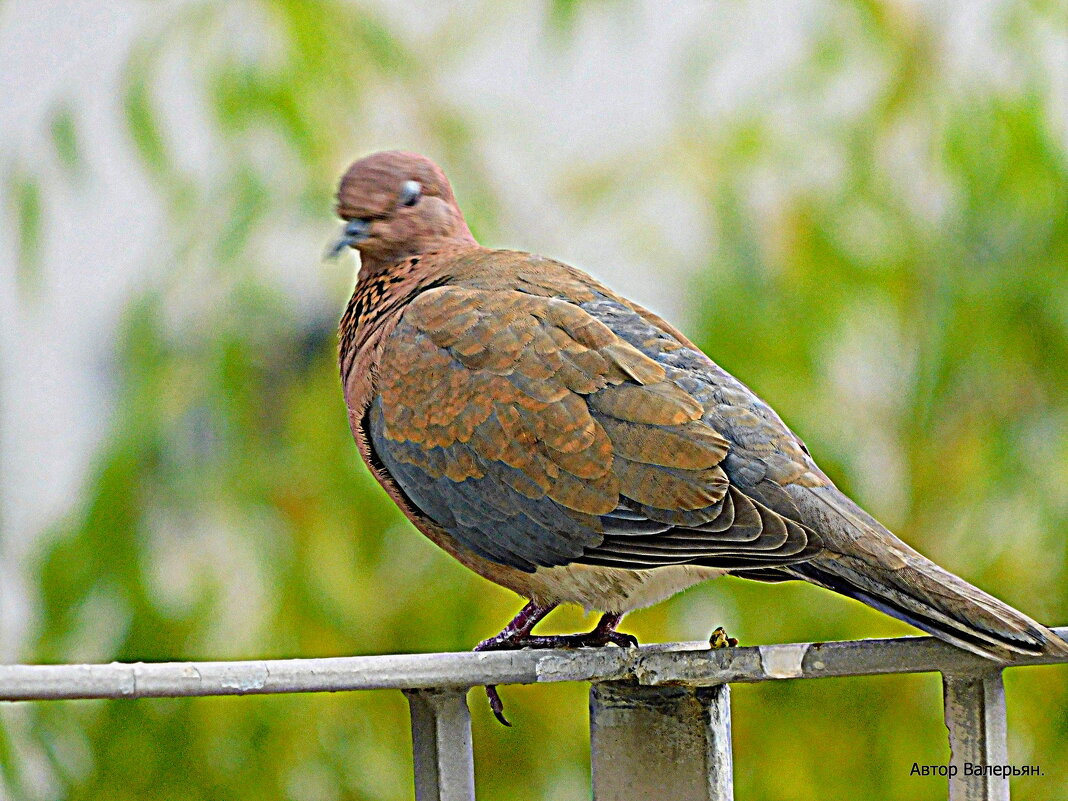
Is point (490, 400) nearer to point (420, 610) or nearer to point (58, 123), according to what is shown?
point (420, 610)

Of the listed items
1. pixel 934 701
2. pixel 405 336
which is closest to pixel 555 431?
pixel 405 336

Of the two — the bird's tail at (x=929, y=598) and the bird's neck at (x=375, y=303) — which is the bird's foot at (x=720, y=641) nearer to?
the bird's tail at (x=929, y=598)

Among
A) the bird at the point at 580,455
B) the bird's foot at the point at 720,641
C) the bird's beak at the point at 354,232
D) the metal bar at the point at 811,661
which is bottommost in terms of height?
the metal bar at the point at 811,661

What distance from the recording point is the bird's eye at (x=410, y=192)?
4.59 ft

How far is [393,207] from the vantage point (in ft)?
4.59

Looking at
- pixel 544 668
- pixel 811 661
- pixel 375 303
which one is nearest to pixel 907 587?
pixel 811 661

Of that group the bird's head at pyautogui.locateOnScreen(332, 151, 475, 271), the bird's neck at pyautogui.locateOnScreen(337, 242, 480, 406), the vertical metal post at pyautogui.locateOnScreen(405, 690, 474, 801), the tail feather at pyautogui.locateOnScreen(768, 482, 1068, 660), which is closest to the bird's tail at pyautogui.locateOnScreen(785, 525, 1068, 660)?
the tail feather at pyautogui.locateOnScreen(768, 482, 1068, 660)

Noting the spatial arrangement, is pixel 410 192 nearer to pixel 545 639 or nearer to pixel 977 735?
pixel 545 639

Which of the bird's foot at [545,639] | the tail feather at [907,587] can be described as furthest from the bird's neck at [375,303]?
the tail feather at [907,587]

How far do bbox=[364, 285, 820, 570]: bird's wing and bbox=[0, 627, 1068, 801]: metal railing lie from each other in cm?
19

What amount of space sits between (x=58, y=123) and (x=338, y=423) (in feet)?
1.89

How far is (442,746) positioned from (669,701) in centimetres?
16

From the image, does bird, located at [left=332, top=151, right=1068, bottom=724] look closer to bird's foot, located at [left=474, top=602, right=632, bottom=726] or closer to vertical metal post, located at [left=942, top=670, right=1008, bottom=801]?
bird's foot, located at [left=474, top=602, right=632, bottom=726]

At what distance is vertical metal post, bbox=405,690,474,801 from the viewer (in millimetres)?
825
